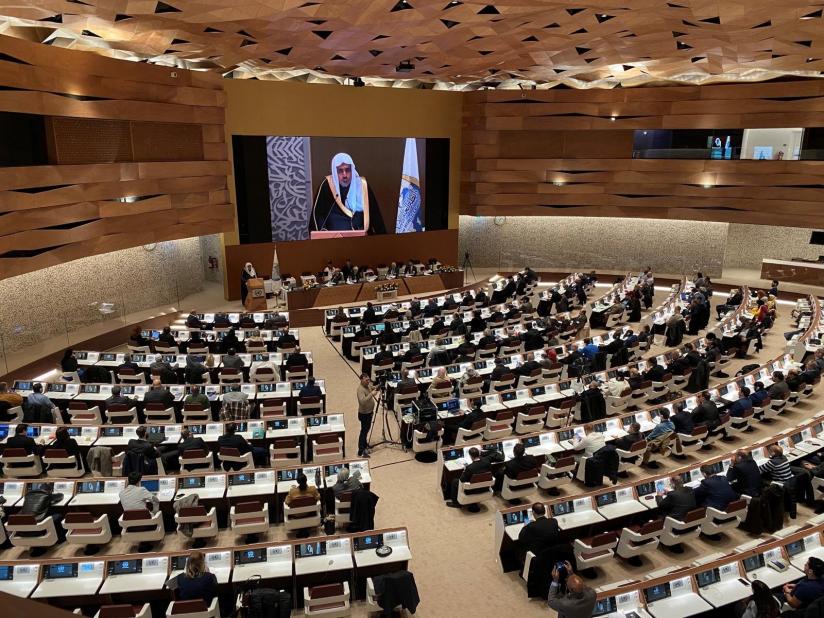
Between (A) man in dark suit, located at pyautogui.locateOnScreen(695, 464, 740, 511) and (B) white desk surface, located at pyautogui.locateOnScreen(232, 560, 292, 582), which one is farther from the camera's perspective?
(A) man in dark suit, located at pyautogui.locateOnScreen(695, 464, 740, 511)

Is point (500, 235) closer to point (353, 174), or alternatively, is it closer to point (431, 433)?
point (353, 174)

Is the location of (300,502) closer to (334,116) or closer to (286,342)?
(286,342)

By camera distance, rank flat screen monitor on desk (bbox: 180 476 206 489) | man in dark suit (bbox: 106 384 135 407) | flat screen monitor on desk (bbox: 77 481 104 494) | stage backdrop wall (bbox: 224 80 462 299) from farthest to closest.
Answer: stage backdrop wall (bbox: 224 80 462 299) < man in dark suit (bbox: 106 384 135 407) < flat screen monitor on desk (bbox: 180 476 206 489) < flat screen monitor on desk (bbox: 77 481 104 494)

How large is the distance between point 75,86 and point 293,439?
12563 mm

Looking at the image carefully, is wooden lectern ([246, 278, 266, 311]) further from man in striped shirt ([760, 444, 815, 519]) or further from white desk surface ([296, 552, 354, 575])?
man in striped shirt ([760, 444, 815, 519])

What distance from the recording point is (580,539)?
8.55 m

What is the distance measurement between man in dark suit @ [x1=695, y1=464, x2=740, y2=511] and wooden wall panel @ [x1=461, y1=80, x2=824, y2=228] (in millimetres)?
20432

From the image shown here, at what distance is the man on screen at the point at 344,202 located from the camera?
84.2ft

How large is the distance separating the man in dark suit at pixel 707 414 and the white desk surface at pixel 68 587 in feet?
32.8

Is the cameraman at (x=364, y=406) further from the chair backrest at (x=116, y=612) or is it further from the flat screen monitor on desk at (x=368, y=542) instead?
the chair backrest at (x=116, y=612)

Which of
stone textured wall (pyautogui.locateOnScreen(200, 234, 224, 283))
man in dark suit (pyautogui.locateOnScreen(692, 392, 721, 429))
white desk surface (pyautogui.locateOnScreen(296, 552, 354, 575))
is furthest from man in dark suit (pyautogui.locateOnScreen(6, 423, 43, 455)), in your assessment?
stone textured wall (pyautogui.locateOnScreen(200, 234, 224, 283))

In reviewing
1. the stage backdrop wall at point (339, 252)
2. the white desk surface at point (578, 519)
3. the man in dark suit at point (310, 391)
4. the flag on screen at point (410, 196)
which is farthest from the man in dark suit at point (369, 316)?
the white desk surface at point (578, 519)

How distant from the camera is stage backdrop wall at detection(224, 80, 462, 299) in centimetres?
2333

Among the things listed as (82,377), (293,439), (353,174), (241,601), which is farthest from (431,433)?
(353,174)
